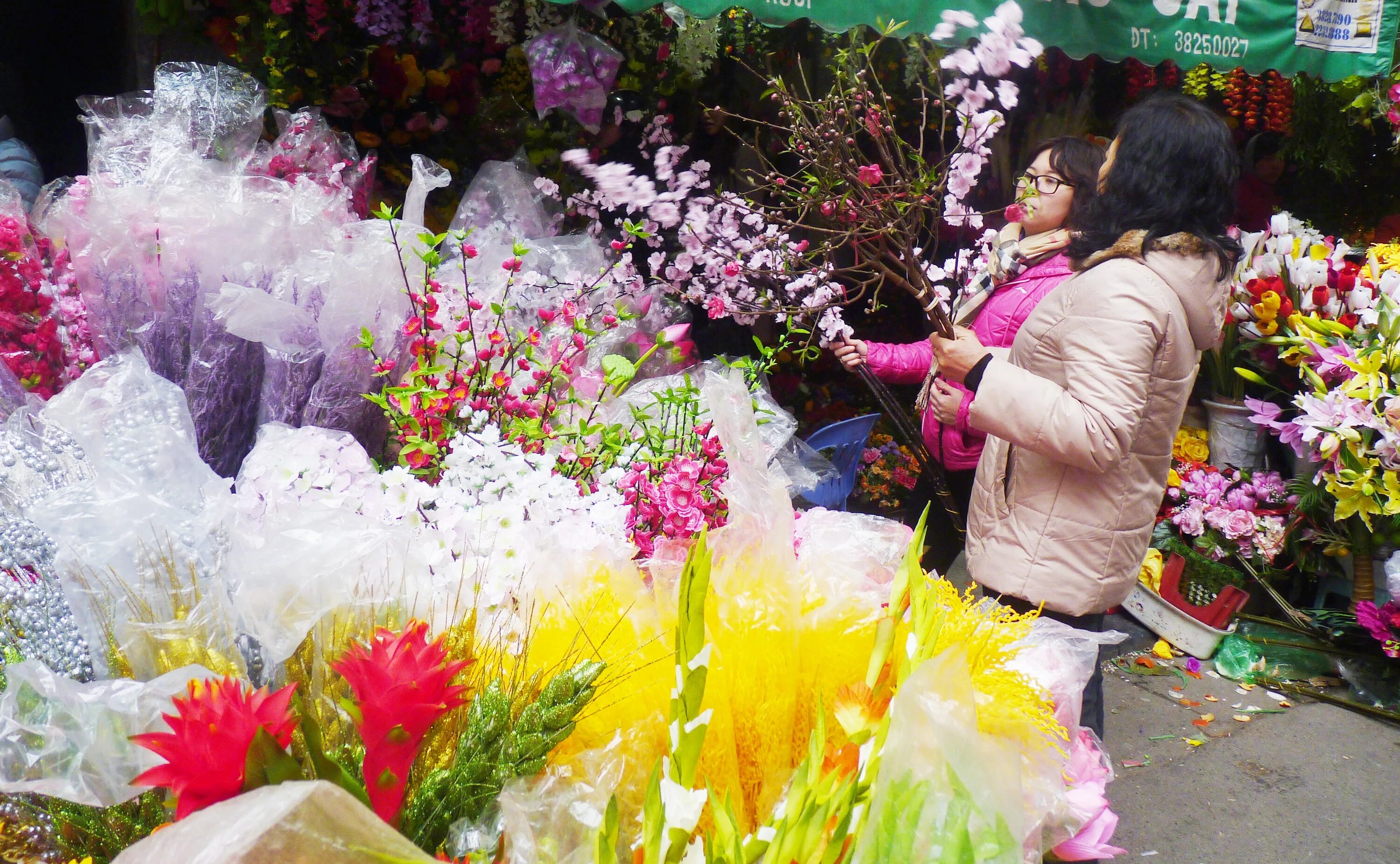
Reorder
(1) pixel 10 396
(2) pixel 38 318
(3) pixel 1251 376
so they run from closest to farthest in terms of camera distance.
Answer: (1) pixel 10 396 < (2) pixel 38 318 < (3) pixel 1251 376

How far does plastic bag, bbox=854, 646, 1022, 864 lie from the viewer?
0.70 meters

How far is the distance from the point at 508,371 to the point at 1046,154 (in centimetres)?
166

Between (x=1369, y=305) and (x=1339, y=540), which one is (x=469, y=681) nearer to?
(x=1369, y=305)

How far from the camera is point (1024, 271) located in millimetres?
2596

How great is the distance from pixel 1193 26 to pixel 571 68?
82.9 inches

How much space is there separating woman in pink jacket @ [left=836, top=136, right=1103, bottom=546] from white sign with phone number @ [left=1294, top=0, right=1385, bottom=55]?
1610 mm

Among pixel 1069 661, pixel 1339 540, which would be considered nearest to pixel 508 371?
pixel 1069 661

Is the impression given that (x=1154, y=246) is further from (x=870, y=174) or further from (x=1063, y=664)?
(x=1063, y=664)

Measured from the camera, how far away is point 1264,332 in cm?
378

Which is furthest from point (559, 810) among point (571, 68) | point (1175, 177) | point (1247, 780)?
point (1247, 780)

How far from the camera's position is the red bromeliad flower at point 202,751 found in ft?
2.34

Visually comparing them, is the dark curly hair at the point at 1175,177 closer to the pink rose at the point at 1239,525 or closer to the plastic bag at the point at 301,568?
the plastic bag at the point at 301,568

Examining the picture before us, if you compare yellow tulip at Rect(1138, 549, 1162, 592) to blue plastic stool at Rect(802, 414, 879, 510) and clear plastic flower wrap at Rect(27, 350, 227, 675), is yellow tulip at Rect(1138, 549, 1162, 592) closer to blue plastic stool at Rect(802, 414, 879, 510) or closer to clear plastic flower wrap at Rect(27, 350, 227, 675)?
blue plastic stool at Rect(802, 414, 879, 510)

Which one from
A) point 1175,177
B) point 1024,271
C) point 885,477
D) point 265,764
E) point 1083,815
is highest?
point 1175,177
